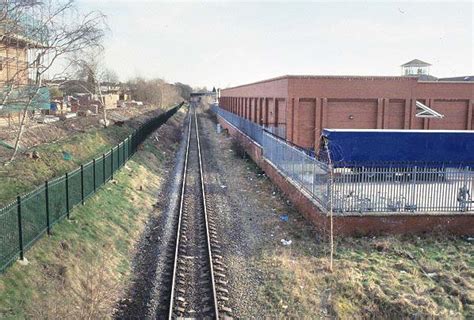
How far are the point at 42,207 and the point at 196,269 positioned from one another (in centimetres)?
367

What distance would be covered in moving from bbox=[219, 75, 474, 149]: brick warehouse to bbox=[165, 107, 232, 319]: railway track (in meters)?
11.3

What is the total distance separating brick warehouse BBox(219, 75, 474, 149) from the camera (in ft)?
88.5

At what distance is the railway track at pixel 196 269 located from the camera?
894cm

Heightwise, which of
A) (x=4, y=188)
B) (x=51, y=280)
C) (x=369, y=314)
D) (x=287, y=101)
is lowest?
→ (x=369, y=314)

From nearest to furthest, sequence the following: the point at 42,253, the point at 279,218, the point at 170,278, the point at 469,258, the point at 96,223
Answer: the point at 42,253 < the point at 170,278 < the point at 469,258 < the point at 96,223 < the point at 279,218

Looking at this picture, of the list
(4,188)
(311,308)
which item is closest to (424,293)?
(311,308)

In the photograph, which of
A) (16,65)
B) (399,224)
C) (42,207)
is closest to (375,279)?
(399,224)

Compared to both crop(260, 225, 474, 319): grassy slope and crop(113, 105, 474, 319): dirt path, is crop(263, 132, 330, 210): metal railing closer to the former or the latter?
crop(113, 105, 474, 319): dirt path

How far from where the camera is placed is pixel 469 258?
1166 cm

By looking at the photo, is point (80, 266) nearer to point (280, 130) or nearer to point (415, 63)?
point (280, 130)

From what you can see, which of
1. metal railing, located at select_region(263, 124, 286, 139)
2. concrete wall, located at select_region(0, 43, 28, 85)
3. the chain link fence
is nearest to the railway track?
the chain link fence

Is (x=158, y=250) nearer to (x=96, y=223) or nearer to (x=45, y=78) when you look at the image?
(x=96, y=223)

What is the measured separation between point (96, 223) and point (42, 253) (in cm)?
307

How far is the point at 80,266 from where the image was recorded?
33.2ft
